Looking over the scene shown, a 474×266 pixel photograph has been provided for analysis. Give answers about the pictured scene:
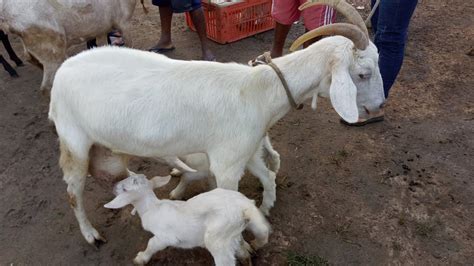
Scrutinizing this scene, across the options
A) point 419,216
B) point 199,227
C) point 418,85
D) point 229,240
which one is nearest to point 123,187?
point 199,227

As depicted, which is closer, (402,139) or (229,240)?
(229,240)

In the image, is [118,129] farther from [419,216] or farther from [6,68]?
[6,68]

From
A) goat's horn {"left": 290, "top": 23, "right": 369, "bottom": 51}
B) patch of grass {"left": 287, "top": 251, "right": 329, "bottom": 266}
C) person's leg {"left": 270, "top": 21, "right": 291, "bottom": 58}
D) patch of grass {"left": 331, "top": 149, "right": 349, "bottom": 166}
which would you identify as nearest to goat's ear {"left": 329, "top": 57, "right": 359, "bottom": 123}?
goat's horn {"left": 290, "top": 23, "right": 369, "bottom": 51}

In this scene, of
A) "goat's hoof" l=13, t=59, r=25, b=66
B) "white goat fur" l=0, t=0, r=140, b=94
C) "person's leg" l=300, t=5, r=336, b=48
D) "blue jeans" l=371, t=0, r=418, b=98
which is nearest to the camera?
"blue jeans" l=371, t=0, r=418, b=98

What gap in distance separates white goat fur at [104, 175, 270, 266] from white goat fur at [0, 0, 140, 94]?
6.38ft

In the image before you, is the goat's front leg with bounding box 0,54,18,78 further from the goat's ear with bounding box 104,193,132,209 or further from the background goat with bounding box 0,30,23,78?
the goat's ear with bounding box 104,193,132,209

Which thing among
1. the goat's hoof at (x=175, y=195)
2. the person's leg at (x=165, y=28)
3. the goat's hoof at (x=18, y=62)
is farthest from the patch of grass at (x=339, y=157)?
the goat's hoof at (x=18, y=62)

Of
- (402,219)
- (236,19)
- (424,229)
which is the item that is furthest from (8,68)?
(424,229)

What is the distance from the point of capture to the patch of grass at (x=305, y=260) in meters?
2.83

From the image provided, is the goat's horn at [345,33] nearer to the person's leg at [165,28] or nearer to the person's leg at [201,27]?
the person's leg at [201,27]

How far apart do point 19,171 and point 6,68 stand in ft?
6.08

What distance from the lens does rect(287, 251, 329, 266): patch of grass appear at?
9.29 ft

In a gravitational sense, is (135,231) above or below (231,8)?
below

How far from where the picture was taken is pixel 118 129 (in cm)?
239
